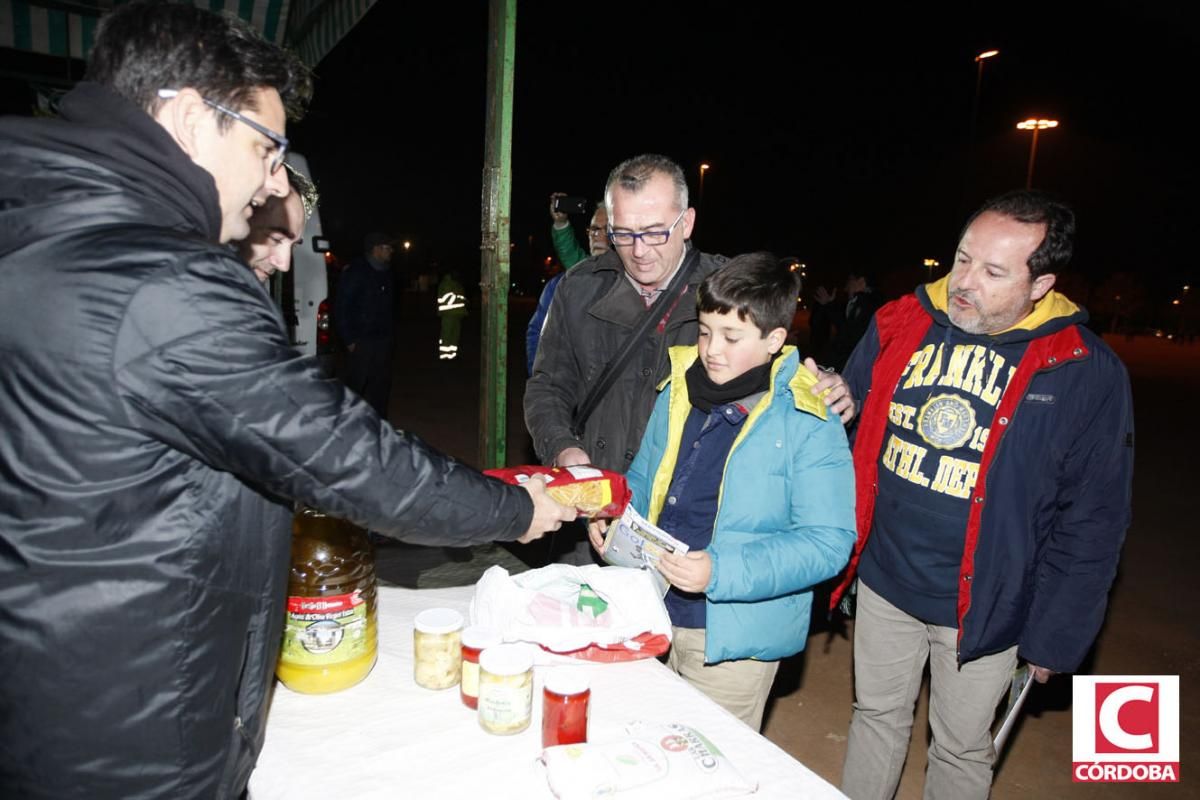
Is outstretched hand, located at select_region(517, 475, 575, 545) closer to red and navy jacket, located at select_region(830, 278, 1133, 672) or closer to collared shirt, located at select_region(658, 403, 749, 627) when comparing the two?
collared shirt, located at select_region(658, 403, 749, 627)

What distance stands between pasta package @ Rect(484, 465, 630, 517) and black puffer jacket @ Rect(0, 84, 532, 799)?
0.74 metres

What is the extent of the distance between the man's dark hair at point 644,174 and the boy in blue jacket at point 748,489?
58 cm

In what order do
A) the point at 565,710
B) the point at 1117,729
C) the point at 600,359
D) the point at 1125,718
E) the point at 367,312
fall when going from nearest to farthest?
the point at 565,710
the point at 600,359
the point at 1117,729
the point at 1125,718
the point at 367,312

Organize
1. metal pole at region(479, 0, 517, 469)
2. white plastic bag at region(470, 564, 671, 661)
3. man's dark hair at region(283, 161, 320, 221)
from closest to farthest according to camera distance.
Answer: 1. white plastic bag at region(470, 564, 671, 661)
2. man's dark hair at region(283, 161, 320, 221)
3. metal pole at region(479, 0, 517, 469)

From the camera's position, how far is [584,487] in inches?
77.5

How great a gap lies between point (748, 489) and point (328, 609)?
127cm

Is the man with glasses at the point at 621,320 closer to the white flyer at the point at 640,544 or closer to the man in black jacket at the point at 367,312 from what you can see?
the white flyer at the point at 640,544

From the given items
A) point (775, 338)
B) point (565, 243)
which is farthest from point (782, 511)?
point (565, 243)

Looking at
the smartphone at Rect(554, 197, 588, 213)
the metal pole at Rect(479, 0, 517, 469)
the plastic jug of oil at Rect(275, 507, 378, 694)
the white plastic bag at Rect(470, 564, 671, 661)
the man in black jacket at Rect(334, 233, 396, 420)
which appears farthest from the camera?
the man in black jacket at Rect(334, 233, 396, 420)

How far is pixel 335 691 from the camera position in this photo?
174 cm

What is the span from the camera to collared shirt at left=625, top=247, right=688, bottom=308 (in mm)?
2955

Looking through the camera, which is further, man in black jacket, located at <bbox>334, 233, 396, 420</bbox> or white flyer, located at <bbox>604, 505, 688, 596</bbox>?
man in black jacket, located at <bbox>334, 233, 396, 420</bbox>

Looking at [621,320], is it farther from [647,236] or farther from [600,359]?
[647,236]

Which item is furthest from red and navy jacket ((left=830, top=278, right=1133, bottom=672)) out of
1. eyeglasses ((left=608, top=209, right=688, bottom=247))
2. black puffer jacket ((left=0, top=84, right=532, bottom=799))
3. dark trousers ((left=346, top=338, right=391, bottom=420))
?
dark trousers ((left=346, top=338, right=391, bottom=420))
